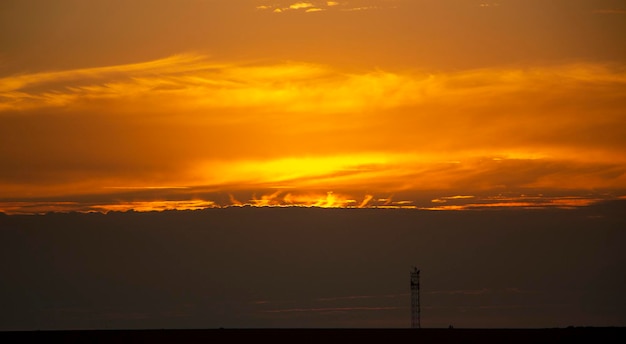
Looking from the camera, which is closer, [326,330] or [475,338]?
[475,338]

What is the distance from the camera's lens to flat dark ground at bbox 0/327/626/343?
11331 cm

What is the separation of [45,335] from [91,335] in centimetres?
512

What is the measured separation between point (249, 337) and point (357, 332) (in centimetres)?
1690

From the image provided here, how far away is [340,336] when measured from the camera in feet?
403

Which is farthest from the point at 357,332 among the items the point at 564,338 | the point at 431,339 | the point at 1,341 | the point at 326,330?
the point at 1,341

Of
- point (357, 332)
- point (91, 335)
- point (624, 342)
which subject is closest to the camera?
point (624, 342)

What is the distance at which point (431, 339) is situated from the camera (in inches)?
4569

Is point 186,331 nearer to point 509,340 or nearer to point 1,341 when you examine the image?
point 1,341

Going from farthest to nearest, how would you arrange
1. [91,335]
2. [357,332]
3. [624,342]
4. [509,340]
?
[357,332] < [91,335] < [509,340] < [624,342]

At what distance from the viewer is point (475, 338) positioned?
116 meters

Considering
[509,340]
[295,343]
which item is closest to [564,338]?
[509,340]

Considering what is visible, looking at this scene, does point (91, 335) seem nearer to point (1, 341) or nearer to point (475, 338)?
point (1, 341)

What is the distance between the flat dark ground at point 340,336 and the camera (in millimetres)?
113312

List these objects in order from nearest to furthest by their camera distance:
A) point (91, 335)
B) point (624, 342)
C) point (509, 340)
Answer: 1. point (624, 342)
2. point (509, 340)
3. point (91, 335)
